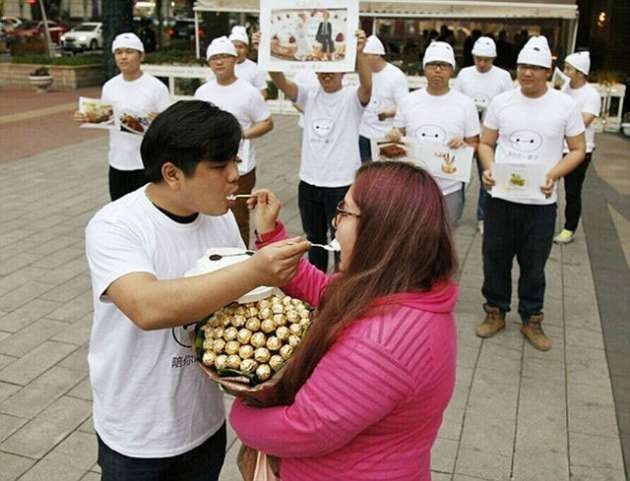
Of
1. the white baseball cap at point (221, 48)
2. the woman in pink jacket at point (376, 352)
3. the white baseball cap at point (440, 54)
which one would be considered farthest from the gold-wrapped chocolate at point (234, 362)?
the white baseball cap at point (221, 48)

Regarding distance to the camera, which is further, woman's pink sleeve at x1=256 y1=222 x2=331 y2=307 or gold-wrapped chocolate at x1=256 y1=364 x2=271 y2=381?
woman's pink sleeve at x1=256 y1=222 x2=331 y2=307

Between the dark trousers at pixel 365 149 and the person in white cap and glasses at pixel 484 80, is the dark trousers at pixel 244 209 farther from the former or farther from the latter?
the person in white cap and glasses at pixel 484 80

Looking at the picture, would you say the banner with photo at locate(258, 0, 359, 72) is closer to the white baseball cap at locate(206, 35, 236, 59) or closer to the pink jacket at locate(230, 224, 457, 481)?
the white baseball cap at locate(206, 35, 236, 59)

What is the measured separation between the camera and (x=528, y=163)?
4.50 metres

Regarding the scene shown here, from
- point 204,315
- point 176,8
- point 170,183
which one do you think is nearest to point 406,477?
point 204,315

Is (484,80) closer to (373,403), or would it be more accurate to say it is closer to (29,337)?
(29,337)

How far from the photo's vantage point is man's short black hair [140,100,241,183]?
1.74 metres

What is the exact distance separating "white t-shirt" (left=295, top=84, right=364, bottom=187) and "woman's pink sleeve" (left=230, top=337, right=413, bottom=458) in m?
3.56

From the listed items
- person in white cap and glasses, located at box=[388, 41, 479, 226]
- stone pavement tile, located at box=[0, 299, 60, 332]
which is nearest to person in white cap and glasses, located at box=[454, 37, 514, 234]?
person in white cap and glasses, located at box=[388, 41, 479, 226]

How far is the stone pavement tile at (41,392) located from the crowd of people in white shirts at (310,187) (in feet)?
4.42

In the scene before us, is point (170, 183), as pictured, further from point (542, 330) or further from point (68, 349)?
point (542, 330)

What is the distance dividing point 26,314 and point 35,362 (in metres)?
0.80

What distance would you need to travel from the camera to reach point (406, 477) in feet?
5.49

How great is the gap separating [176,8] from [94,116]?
4381 cm
